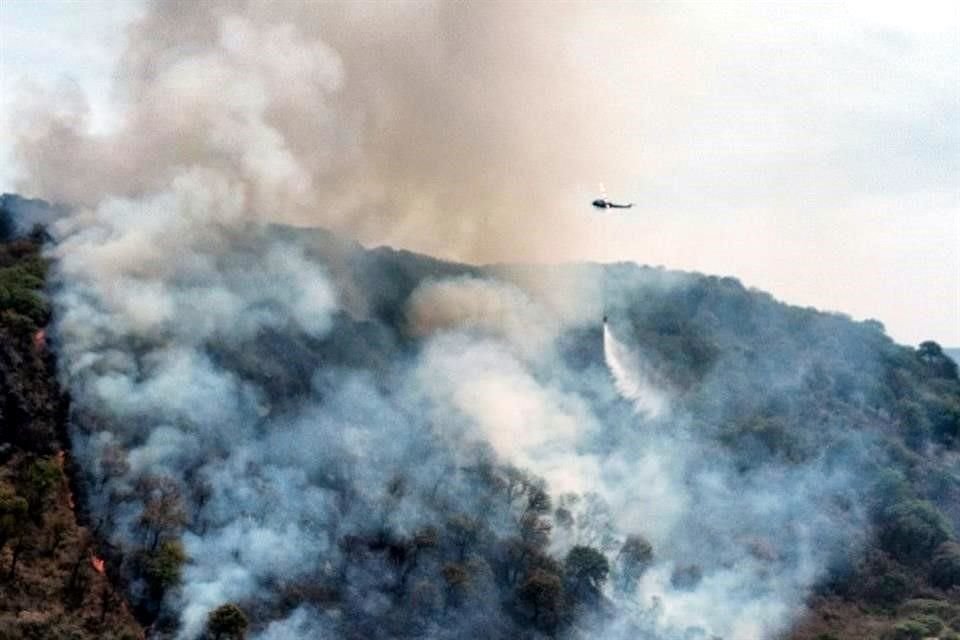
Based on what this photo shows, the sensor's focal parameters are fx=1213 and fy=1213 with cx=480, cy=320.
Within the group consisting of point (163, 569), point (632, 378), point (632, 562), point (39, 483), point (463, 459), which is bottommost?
point (632, 562)

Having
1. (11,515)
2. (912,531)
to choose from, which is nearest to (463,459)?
(11,515)

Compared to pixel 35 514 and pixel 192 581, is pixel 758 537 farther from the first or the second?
pixel 35 514

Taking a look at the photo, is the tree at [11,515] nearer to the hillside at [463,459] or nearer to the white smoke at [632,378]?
the hillside at [463,459]

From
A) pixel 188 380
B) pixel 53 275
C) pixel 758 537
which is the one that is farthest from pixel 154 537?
pixel 758 537

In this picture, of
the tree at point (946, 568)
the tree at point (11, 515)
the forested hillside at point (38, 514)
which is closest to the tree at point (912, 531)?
the tree at point (946, 568)

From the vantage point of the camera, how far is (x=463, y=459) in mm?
118125

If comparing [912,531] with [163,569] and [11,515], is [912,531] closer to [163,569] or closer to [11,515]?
[163,569]

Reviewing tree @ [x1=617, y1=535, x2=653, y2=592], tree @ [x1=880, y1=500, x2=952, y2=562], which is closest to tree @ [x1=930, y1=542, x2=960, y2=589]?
tree @ [x1=880, y1=500, x2=952, y2=562]

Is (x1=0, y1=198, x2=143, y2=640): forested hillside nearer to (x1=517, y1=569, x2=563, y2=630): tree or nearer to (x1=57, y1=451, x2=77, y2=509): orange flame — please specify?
(x1=57, y1=451, x2=77, y2=509): orange flame

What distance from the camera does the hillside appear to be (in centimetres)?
9706

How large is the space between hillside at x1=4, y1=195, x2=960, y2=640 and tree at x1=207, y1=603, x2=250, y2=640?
0.22 metres

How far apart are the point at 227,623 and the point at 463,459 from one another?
1503 inches

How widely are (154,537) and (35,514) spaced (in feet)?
29.8

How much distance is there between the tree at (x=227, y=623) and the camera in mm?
84188
